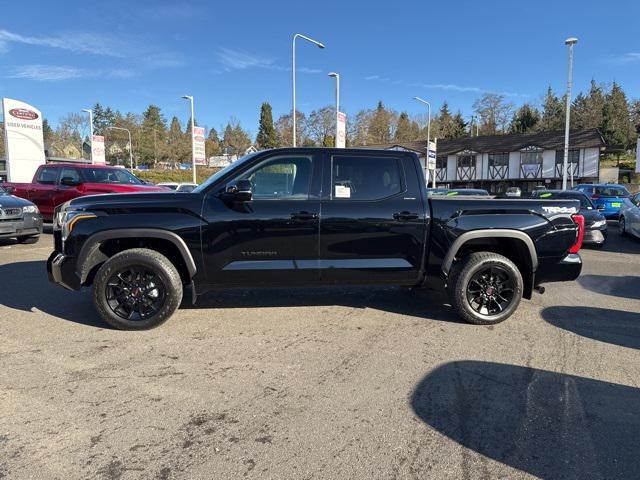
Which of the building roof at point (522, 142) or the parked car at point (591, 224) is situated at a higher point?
the building roof at point (522, 142)

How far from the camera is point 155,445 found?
9.53ft

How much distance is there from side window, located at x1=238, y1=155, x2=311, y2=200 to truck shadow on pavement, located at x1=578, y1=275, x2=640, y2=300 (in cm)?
500

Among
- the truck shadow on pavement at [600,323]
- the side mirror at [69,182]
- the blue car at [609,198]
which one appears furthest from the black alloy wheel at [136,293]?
the blue car at [609,198]

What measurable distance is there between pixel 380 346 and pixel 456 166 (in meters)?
47.8

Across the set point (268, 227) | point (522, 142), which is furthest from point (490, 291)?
point (522, 142)

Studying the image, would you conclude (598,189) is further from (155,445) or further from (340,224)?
(155,445)

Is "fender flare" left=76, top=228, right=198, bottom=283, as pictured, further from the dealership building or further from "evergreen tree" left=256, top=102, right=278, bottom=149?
"evergreen tree" left=256, top=102, right=278, bottom=149

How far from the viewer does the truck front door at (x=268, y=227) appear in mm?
4902

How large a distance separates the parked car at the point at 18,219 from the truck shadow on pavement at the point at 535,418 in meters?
10.0

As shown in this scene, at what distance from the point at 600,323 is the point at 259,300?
412 cm

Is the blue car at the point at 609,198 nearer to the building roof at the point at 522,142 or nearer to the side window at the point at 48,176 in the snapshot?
the side window at the point at 48,176

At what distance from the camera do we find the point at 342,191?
5.12 m

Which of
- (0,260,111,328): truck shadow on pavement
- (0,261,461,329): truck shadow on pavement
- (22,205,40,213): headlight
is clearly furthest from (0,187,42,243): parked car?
(0,261,461,329): truck shadow on pavement

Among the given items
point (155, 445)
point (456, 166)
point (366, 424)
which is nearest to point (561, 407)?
point (366, 424)
